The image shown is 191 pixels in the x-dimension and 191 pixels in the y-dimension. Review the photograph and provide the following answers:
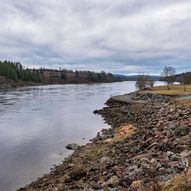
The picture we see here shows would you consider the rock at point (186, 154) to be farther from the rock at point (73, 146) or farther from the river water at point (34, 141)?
the rock at point (73, 146)

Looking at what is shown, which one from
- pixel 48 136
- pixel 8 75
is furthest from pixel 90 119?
pixel 8 75

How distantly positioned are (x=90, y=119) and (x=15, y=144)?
19227mm

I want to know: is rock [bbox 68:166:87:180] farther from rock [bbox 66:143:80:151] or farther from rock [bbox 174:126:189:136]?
rock [bbox 66:143:80:151]

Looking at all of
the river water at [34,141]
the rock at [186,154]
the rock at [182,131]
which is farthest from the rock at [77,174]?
the rock at [182,131]

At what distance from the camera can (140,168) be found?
15.3 m

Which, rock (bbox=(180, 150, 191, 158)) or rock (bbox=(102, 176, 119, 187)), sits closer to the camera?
rock (bbox=(102, 176, 119, 187))

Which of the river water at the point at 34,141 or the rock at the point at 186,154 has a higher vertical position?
the rock at the point at 186,154

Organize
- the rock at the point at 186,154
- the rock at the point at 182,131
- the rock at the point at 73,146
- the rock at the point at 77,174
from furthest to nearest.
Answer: the rock at the point at 73,146
the rock at the point at 182,131
the rock at the point at 77,174
the rock at the point at 186,154

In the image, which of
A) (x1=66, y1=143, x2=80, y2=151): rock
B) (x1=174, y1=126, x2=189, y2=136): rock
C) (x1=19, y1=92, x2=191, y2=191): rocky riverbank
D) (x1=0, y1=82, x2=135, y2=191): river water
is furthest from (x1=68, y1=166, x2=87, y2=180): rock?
(x1=66, y1=143, x2=80, y2=151): rock

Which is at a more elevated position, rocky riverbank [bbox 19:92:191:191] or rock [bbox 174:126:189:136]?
rock [bbox 174:126:189:136]

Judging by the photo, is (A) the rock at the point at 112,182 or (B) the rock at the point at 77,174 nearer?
(A) the rock at the point at 112,182

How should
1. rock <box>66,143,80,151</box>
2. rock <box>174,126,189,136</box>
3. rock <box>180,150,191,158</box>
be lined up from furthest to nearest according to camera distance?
rock <box>66,143,80,151</box> < rock <box>174,126,189,136</box> < rock <box>180,150,191,158</box>

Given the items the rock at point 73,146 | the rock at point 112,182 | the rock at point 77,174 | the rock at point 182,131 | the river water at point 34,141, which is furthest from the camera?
the rock at point 73,146

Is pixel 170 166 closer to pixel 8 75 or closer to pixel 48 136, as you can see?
pixel 48 136
